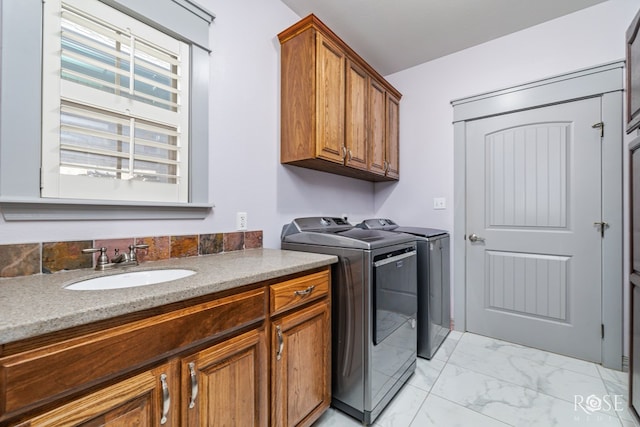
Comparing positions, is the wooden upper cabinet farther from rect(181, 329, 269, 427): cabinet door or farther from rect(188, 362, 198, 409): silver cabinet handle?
rect(188, 362, 198, 409): silver cabinet handle

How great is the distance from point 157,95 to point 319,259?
1157mm

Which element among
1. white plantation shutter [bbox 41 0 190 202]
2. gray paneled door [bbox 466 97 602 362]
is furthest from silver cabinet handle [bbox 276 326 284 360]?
gray paneled door [bbox 466 97 602 362]

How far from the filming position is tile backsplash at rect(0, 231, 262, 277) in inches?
39.5

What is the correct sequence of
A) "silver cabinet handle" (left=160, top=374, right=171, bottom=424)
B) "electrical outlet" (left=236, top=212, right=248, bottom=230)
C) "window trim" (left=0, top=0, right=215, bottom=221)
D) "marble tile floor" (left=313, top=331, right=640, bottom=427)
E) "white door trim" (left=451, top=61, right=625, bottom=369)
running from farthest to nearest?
"white door trim" (left=451, top=61, right=625, bottom=369)
"electrical outlet" (left=236, top=212, right=248, bottom=230)
"marble tile floor" (left=313, top=331, right=640, bottom=427)
"window trim" (left=0, top=0, right=215, bottom=221)
"silver cabinet handle" (left=160, top=374, right=171, bottom=424)

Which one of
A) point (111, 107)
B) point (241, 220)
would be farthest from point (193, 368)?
point (111, 107)

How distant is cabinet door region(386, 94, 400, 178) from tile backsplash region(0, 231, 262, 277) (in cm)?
174

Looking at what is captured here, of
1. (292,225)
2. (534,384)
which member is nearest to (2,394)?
(292,225)

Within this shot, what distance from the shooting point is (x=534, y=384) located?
1.78 meters

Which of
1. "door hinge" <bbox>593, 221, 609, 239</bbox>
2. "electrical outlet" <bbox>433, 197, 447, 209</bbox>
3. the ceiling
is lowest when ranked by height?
"door hinge" <bbox>593, 221, 609, 239</bbox>

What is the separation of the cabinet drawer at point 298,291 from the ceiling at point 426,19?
1.97 meters

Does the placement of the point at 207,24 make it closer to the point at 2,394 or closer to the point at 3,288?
the point at 3,288

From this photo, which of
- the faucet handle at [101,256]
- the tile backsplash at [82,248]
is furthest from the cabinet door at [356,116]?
the faucet handle at [101,256]

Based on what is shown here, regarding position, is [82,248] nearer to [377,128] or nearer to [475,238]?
[377,128]

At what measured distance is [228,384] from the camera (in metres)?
1.00
